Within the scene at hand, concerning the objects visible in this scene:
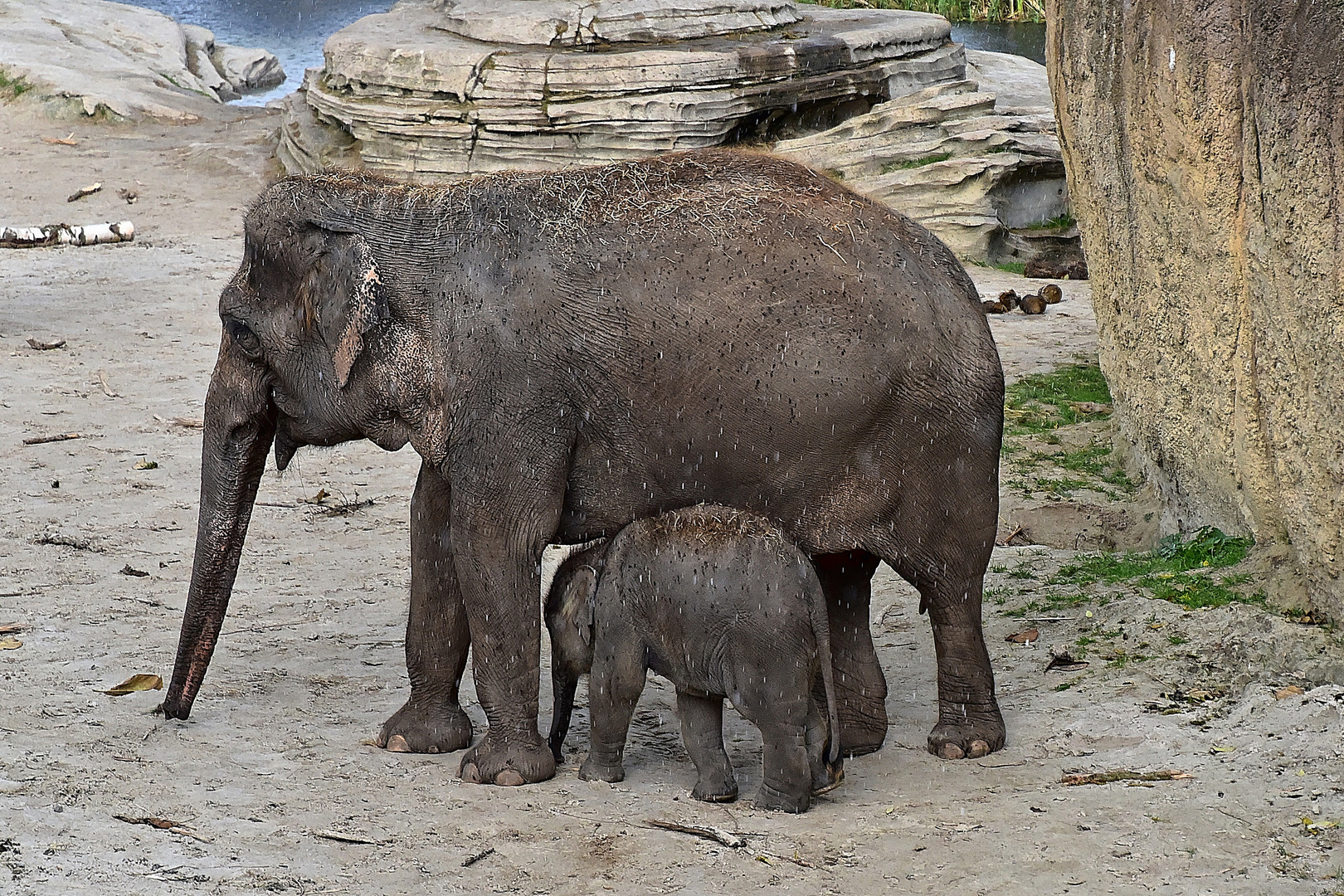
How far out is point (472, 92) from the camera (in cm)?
1413

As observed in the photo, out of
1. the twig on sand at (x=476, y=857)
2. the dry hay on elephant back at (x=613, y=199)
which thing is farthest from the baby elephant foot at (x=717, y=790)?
the dry hay on elephant back at (x=613, y=199)

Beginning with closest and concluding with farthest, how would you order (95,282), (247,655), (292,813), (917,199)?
(292,813) → (247,655) → (95,282) → (917,199)

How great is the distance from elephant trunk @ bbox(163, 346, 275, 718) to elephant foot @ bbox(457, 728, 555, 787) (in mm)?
1079

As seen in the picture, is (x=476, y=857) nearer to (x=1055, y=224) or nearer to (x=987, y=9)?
(x=1055, y=224)

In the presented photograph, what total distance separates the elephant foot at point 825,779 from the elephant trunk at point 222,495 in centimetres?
210

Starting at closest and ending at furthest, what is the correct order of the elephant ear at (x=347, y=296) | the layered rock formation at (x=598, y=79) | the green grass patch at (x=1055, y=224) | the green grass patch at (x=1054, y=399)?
the elephant ear at (x=347, y=296)
the green grass patch at (x=1054, y=399)
the green grass patch at (x=1055, y=224)
the layered rock formation at (x=598, y=79)

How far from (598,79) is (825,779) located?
398 inches

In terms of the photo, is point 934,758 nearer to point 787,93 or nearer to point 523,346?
point 523,346

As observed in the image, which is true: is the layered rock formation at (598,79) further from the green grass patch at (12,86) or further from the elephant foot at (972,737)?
the elephant foot at (972,737)

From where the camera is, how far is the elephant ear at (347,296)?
484 cm

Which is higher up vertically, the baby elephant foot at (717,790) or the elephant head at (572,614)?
the elephant head at (572,614)

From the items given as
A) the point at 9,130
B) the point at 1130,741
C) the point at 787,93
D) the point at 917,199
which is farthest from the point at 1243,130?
the point at 9,130

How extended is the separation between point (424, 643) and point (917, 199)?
912cm

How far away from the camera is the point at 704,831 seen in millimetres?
4457
